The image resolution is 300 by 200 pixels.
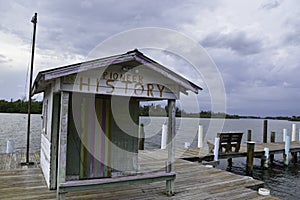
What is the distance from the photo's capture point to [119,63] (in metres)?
5.16

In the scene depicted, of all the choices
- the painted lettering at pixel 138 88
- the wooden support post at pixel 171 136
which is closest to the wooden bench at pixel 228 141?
the wooden support post at pixel 171 136

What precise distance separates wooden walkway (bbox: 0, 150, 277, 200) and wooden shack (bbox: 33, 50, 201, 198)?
0.34m

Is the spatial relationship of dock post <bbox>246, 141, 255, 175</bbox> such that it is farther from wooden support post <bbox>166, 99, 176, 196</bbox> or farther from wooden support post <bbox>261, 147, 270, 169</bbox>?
wooden support post <bbox>166, 99, 176, 196</bbox>

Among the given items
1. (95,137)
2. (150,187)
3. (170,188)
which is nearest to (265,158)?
(150,187)

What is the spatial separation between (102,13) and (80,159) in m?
6.77

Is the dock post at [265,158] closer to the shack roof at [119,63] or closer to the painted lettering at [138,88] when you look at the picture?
the shack roof at [119,63]

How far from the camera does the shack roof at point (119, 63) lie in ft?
15.1

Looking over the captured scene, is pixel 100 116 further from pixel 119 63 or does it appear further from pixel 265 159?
pixel 265 159

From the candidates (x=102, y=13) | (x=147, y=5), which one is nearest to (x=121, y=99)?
(x=147, y=5)

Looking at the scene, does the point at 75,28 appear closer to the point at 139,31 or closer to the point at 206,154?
the point at 139,31

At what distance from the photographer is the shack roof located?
462cm

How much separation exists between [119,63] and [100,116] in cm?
190

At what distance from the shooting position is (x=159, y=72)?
5.36m

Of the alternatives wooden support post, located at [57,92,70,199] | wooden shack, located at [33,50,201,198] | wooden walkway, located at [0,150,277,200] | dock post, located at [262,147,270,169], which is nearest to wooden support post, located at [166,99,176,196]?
wooden shack, located at [33,50,201,198]
